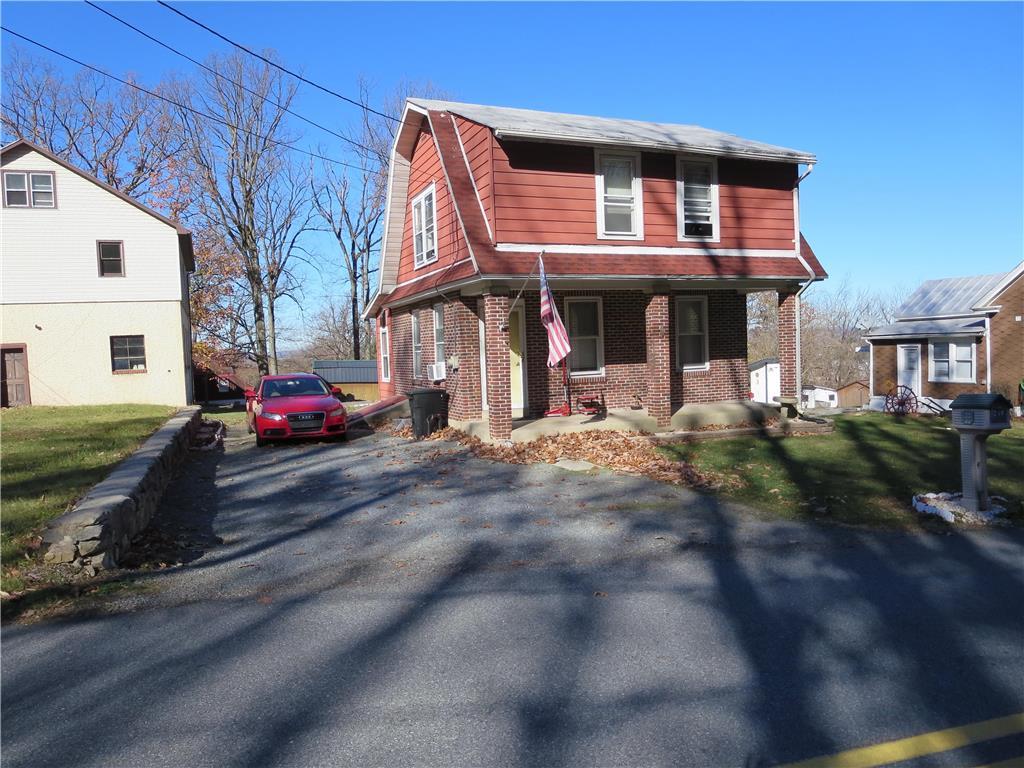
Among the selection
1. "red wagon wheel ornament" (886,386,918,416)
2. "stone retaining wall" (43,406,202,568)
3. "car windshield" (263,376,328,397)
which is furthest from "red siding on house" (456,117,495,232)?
"red wagon wheel ornament" (886,386,918,416)

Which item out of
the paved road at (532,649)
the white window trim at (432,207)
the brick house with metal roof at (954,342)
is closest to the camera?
the paved road at (532,649)

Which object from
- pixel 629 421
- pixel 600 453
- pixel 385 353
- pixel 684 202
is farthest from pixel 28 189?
pixel 600 453

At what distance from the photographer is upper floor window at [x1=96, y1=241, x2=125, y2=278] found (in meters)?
25.6

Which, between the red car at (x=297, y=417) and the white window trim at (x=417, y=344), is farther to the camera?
the white window trim at (x=417, y=344)

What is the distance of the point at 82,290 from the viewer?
25328 millimetres

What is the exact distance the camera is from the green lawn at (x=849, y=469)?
9.34m

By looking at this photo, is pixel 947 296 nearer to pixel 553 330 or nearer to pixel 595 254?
pixel 595 254

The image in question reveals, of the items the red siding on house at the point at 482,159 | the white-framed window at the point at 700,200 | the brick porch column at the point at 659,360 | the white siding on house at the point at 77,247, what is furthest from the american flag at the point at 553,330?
the white siding on house at the point at 77,247

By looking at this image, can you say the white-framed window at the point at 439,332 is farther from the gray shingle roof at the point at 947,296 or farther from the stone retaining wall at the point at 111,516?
the gray shingle roof at the point at 947,296

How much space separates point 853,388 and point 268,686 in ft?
138

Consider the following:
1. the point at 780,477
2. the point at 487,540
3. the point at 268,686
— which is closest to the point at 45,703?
the point at 268,686

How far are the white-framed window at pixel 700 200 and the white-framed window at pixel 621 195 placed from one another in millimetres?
1120

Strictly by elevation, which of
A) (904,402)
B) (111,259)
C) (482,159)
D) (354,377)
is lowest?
(904,402)

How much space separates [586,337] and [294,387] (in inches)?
262
